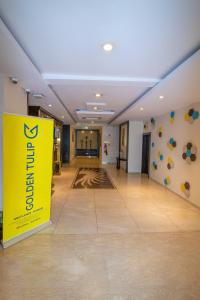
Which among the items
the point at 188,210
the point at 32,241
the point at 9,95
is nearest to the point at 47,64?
the point at 9,95

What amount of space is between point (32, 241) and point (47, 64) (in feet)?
9.44

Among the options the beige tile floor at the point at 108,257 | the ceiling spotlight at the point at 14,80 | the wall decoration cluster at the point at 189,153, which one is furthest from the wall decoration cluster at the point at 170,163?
the ceiling spotlight at the point at 14,80

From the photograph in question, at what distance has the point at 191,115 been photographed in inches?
193

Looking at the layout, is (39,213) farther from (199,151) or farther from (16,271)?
(199,151)

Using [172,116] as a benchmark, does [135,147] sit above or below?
below

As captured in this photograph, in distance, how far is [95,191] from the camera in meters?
5.84

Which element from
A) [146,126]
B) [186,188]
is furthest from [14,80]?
[146,126]

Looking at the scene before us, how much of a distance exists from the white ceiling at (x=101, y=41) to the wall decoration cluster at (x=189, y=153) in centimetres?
153

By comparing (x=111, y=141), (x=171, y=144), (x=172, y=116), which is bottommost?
(x=171, y=144)

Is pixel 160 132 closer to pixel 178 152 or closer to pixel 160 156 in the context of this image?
pixel 160 156

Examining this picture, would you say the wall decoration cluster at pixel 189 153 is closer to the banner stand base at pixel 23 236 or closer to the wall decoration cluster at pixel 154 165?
the wall decoration cluster at pixel 154 165

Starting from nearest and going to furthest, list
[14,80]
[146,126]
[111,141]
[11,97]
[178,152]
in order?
[14,80], [11,97], [178,152], [146,126], [111,141]

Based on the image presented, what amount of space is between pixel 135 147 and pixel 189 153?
4.49 meters

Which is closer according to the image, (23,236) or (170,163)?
(23,236)
